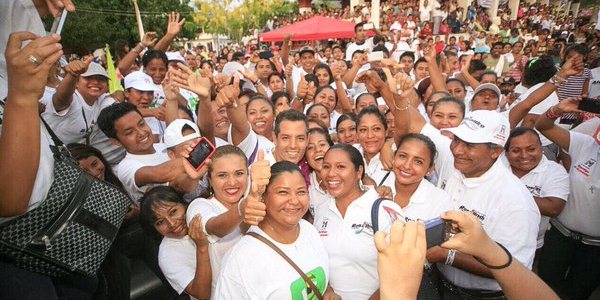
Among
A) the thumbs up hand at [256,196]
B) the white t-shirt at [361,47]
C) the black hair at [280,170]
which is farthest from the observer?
the white t-shirt at [361,47]

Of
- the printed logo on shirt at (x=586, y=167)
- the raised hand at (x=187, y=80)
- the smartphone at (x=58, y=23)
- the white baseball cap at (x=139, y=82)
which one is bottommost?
the printed logo on shirt at (x=586, y=167)

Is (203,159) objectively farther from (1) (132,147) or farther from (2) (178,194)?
(1) (132,147)

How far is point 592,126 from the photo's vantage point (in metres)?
4.04

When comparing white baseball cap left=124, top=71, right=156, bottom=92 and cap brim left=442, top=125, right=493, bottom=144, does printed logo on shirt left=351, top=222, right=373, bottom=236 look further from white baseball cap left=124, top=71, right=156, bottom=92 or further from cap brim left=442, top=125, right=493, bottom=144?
white baseball cap left=124, top=71, right=156, bottom=92

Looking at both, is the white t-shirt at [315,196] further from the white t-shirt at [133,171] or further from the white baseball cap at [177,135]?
the white t-shirt at [133,171]

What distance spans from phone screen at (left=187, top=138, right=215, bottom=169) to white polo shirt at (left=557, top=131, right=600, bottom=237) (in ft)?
11.4

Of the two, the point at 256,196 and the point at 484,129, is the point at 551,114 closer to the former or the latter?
the point at 484,129

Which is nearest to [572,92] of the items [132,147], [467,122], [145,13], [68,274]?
[467,122]

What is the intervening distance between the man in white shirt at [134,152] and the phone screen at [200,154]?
408mm

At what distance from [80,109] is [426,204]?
3.65m

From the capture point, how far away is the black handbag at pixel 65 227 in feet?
4.60

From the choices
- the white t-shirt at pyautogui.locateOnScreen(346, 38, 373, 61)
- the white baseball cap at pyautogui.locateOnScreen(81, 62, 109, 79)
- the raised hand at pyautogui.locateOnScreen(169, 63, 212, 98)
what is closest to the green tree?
the white t-shirt at pyautogui.locateOnScreen(346, 38, 373, 61)

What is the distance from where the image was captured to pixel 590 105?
3.27 meters

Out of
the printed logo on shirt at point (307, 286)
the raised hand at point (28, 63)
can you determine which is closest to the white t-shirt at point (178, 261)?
the printed logo on shirt at point (307, 286)
